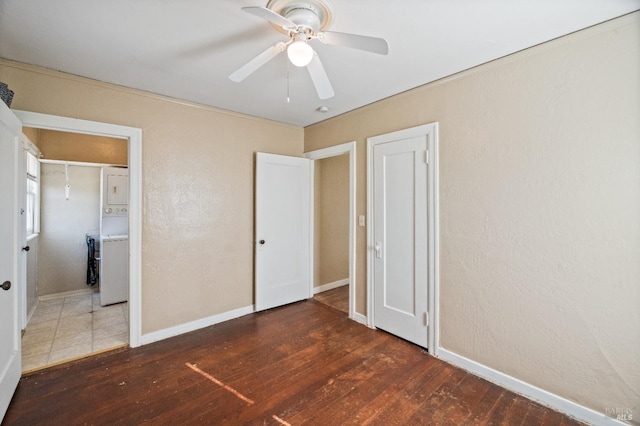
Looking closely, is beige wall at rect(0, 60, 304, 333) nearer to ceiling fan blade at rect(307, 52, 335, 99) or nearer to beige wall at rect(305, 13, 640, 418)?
ceiling fan blade at rect(307, 52, 335, 99)

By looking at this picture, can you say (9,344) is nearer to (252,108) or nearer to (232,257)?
(232,257)

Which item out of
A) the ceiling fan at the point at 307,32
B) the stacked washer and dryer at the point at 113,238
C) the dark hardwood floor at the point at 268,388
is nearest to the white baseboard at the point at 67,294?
the stacked washer and dryer at the point at 113,238

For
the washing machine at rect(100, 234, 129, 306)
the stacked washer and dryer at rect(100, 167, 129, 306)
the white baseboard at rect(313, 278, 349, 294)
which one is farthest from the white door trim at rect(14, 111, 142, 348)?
the white baseboard at rect(313, 278, 349, 294)

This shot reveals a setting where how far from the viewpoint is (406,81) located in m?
2.58

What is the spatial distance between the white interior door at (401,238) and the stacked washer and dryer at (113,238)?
10.9 ft

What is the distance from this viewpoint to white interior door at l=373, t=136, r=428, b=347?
2699 millimetres

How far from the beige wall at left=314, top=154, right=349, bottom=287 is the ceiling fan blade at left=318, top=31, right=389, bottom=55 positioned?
9.49ft

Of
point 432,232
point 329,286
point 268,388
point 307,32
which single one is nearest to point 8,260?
point 268,388

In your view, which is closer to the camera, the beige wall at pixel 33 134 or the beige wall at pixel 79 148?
the beige wall at pixel 33 134

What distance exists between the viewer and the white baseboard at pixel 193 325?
286 cm

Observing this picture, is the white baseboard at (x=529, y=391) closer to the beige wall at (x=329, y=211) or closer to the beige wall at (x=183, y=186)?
the beige wall at (x=329, y=211)

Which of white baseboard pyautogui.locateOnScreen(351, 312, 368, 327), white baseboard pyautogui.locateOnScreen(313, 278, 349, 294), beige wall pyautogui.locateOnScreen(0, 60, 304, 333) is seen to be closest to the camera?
beige wall pyautogui.locateOnScreen(0, 60, 304, 333)

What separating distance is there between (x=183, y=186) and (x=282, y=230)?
1315 mm

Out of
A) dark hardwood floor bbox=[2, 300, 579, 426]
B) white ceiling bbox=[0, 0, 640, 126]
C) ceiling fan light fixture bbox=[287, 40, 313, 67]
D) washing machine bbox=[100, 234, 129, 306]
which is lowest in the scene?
dark hardwood floor bbox=[2, 300, 579, 426]
